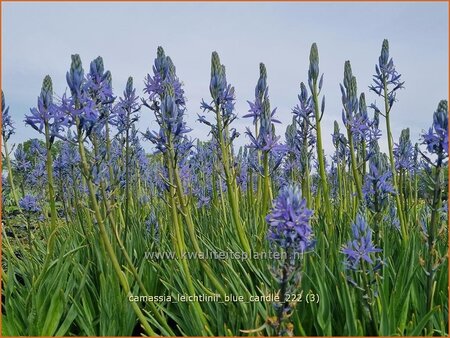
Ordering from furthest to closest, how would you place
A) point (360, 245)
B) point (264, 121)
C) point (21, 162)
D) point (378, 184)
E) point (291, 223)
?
point (21, 162) → point (264, 121) → point (378, 184) → point (360, 245) → point (291, 223)

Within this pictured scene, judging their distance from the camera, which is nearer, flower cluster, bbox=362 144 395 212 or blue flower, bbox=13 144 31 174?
flower cluster, bbox=362 144 395 212

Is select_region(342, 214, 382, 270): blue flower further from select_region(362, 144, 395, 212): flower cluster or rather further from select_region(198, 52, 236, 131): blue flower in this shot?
select_region(198, 52, 236, 131): blue flower

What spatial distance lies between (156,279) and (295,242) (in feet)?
5.99

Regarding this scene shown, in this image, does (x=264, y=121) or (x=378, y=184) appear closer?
(x=378, y=184)

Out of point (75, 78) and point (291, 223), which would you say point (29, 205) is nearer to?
point (75, 78)

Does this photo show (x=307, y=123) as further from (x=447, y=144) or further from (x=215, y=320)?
(x=215, y=320)

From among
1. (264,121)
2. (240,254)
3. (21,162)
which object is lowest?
(240,254)

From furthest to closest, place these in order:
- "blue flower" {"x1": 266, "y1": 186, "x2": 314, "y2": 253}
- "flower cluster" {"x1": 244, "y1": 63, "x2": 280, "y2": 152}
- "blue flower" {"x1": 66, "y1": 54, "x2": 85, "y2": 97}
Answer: "flower cluster" {"x1": 244, "y1": 63, "x2": 280, "y2": 152}, "blue flower" {"x1": 66, "y1": 54, "x2": 85, "y2": 97}, "blue flower" {"x1": 266, "y1": 186, "x2": 314, "y2": 253}

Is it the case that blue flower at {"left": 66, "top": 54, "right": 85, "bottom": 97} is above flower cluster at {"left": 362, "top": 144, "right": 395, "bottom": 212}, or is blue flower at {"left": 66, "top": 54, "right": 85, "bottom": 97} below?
above

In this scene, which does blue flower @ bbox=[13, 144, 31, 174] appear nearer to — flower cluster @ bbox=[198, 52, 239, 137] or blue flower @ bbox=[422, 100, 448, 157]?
flower cluster @ bbox=[198, 52, 239, 137]

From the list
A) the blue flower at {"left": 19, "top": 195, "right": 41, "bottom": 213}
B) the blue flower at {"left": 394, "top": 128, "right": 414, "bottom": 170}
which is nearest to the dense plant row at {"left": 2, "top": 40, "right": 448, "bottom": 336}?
the blue flower at {"left": 394, "top": 128, "right": 414, "bottom": 170}

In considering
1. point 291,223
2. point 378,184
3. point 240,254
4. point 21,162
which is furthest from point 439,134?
point 21,162

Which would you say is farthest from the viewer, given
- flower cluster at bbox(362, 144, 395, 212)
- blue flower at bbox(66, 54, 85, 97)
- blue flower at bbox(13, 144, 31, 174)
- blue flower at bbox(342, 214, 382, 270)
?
blue flower at bbox(13, 144, 31, 174)

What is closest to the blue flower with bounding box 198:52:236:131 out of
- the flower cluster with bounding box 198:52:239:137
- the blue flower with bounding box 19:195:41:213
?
the flower cluster with bounding box 198:52:239:137
